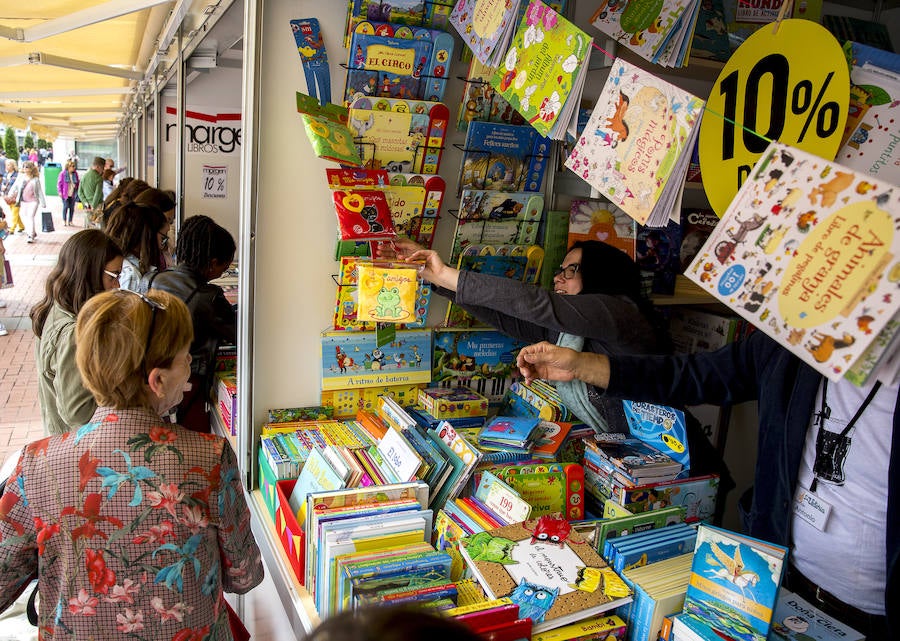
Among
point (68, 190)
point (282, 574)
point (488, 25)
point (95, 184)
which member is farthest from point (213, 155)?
point (68, 190)

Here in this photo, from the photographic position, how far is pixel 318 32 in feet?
8.05

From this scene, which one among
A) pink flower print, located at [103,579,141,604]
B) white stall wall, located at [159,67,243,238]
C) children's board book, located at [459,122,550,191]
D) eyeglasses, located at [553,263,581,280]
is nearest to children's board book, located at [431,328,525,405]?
eyeglasses, located at [553,263,581,280]

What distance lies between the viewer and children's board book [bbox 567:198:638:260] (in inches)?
110

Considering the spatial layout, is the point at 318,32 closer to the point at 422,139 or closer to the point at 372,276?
the point at 422,139

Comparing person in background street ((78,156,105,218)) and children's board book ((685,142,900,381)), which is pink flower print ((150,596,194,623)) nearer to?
children's board book ((685,142,900,381))

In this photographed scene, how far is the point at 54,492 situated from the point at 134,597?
30 cm

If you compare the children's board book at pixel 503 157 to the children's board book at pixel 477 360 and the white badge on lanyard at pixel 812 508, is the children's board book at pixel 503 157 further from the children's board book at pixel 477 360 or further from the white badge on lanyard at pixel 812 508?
the white badge on lanyard at pixel 812 508

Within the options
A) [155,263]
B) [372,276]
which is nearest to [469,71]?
[372,276]

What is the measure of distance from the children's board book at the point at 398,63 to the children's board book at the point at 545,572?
5.37 ft

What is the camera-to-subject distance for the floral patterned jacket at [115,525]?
1457 mm

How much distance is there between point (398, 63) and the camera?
2.47m

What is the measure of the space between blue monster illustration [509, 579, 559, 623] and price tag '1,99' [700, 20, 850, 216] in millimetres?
1040

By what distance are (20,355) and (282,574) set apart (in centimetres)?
596

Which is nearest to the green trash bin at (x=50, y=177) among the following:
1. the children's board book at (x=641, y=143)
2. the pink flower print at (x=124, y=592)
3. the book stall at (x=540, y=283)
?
the book stall at (x=540, y=283)
